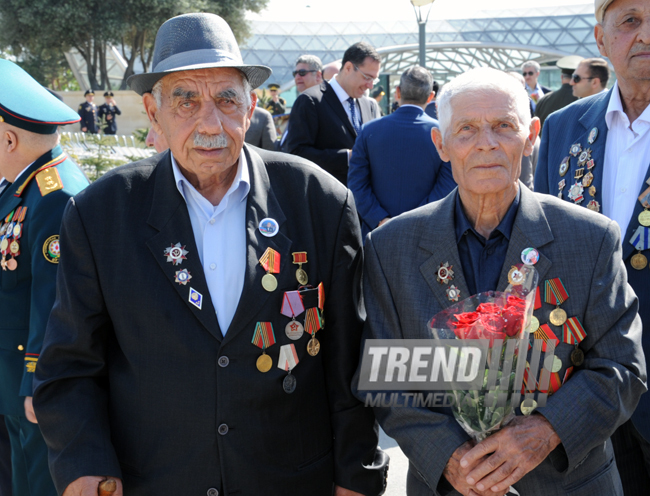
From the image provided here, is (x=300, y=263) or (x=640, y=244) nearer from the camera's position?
(x=300, y=263)

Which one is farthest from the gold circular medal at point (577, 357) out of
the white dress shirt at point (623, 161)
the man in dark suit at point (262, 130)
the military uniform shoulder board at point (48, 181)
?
the man in dark suit at point (262, 130)

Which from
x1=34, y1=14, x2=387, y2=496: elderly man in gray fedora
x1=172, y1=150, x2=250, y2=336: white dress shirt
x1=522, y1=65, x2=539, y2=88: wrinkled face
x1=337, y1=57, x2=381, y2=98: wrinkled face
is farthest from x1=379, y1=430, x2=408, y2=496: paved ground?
x1=522, y1=65, x2=539, y2=88: wrinkled face

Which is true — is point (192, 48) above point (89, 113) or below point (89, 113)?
above

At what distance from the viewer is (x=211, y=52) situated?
2361mm

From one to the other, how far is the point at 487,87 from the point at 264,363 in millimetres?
1276

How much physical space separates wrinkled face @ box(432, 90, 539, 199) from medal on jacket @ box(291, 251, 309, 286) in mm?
660

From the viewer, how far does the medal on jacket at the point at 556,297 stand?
7.24 ft

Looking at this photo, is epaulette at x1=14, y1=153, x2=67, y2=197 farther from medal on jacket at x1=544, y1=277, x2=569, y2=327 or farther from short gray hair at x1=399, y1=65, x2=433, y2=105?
short gray hair at x1=399, y1=65, x2=433, y2=105

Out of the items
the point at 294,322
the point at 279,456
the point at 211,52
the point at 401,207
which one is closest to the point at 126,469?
the point at 279,456

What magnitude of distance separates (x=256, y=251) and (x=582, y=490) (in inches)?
55.0

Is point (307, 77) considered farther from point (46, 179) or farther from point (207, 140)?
point (207, 140)

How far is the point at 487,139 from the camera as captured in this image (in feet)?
7.61

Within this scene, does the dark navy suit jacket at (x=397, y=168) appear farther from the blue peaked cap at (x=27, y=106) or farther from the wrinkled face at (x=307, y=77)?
the wrinkled face at (x=307, y=77)

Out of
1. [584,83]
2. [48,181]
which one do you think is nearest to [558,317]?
[48,181]
